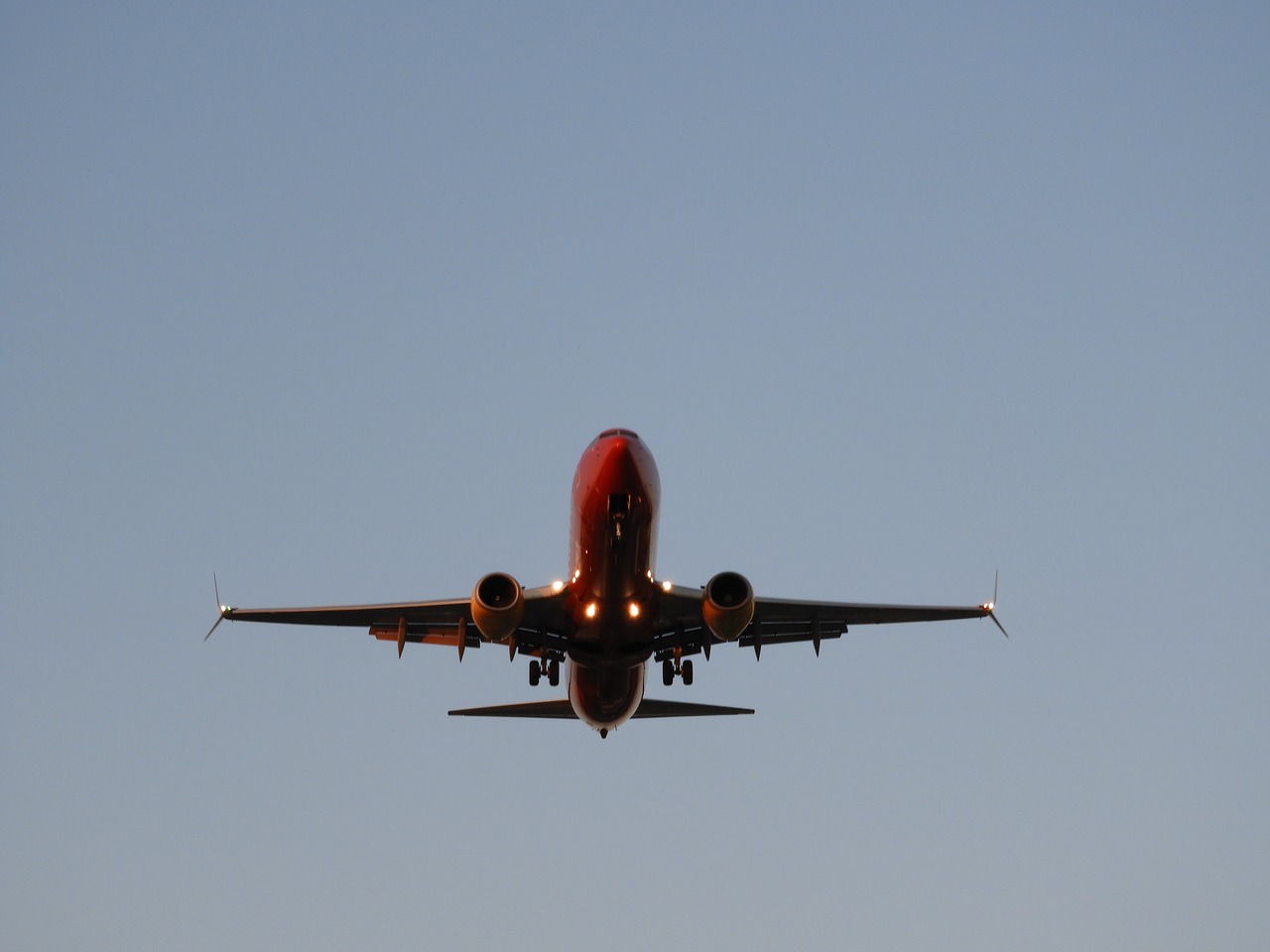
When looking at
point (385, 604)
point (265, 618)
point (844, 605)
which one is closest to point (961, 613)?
point (844, 605)

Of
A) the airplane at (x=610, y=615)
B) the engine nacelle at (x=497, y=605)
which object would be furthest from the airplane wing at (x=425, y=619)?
the engine nacelle at (x=497, y=605)

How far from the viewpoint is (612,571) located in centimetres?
3086

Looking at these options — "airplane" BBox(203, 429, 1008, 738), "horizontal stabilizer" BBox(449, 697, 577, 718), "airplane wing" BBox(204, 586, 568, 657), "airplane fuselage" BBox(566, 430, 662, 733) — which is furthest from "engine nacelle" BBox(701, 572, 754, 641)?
"horizontal stabilizer" BBox(449, 697, 577, 718)

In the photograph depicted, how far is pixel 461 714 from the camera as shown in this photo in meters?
34.8

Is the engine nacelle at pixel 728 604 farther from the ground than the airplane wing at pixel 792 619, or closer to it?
closer to it

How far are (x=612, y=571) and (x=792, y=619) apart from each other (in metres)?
6.57

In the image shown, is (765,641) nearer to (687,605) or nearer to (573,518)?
(687,605)

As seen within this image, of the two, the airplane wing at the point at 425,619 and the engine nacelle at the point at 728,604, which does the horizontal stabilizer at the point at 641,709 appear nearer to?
the airplane wing at the point at 425,619

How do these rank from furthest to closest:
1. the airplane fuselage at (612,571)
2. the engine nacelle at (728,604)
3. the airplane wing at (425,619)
Answer: 1. the airplane wing at (425,619)
2. the engine nacelle at (728,604)
3. the airplane fuselage at (612,571)

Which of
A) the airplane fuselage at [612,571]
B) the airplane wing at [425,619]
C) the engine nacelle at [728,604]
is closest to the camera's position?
the airplane fuselage at [612,571]

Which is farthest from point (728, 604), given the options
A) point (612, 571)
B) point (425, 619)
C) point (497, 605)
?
point (425, 619)

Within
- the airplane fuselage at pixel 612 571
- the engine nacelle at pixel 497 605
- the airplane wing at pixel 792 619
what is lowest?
the engine nacelle at pixel 497 605

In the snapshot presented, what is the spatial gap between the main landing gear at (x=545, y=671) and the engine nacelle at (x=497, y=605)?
5.90 m

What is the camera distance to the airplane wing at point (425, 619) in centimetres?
3362
